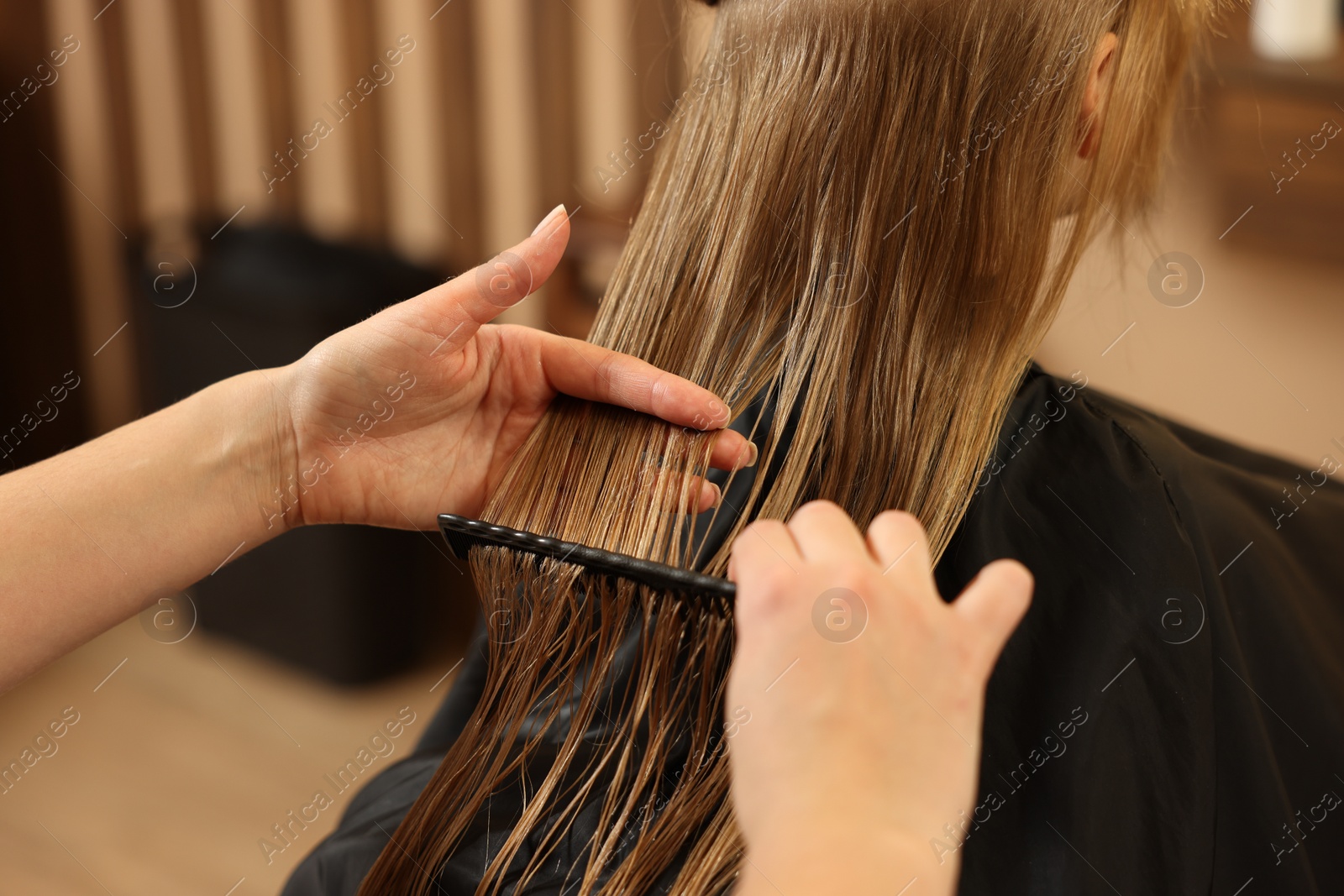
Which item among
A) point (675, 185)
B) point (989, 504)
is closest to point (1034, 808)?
point (989, 504)

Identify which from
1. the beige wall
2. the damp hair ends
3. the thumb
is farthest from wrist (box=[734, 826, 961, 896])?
the beige wall

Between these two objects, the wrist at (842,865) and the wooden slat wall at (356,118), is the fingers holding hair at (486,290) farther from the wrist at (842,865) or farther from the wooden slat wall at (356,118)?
the wooden slat wall at (356,118)

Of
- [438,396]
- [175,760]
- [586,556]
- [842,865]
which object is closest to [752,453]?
[586,556]

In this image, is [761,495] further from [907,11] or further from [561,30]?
[561,30]

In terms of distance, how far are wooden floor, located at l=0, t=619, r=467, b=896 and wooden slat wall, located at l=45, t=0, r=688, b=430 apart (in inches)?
35.2

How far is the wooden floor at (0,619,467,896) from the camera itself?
2070mm

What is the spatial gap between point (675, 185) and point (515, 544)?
1.21 feet

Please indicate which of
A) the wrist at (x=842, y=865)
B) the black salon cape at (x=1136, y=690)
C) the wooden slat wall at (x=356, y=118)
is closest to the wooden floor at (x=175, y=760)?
the wooden slat wall at (x=356, y=118)

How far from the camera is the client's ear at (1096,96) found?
854mm

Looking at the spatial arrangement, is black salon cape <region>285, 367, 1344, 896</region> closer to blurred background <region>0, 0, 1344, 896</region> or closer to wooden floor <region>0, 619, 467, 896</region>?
blurred background <region>0, 0, 1344, 896</region>

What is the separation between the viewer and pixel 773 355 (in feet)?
2.85

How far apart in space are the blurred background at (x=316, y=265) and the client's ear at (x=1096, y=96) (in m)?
0.88

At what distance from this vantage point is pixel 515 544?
771 millimetres

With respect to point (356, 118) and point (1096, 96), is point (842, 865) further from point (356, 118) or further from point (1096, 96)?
point (356, 118)
